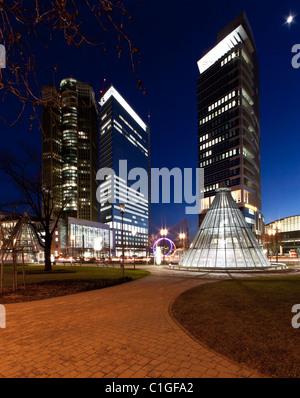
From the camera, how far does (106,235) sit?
423ft

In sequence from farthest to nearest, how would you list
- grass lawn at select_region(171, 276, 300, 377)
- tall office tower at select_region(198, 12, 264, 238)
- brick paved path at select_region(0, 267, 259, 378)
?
tall office tower at select_region(198, 12, 264, 238) < grass lawn at select_region(171, 276, 300, 377) < brick paved path at select_region(0, 267, 259, 378)

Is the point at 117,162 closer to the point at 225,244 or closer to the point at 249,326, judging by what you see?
the point at 225,244

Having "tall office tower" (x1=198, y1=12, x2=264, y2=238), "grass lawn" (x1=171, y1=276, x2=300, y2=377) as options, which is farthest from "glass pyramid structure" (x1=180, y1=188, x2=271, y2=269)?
"tall office tower" (x1=198, y1=12, x2=264, y2=238)

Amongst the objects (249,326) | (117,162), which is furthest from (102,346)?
(117,162)

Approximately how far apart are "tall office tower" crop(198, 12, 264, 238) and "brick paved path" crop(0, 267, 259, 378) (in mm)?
73969

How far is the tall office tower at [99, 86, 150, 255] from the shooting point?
16338 centimetres

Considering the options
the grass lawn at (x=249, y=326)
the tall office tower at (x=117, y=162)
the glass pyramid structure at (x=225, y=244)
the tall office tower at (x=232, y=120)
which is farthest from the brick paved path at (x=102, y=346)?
the tall office tower at (x=117, y=162)

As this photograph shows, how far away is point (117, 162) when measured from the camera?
169 m

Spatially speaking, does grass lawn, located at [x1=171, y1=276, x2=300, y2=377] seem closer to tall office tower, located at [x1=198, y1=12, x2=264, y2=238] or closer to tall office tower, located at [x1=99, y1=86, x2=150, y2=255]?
tall office tower, located at [x1=198, y1=12, x2=264, y2=238]

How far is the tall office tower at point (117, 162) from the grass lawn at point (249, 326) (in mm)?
147041

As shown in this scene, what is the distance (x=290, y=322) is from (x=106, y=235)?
127 m

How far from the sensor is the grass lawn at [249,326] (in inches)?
171
